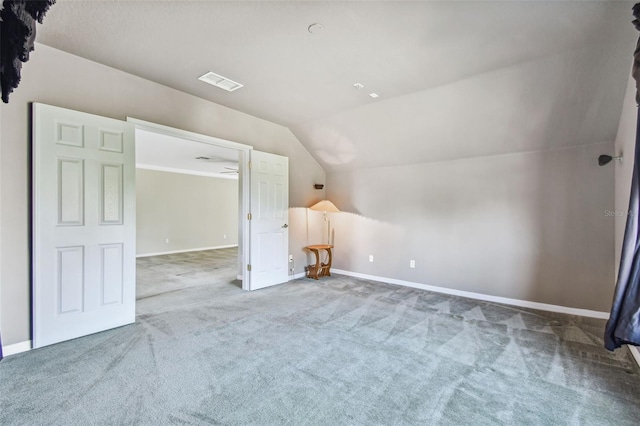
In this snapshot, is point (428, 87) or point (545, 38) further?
point (428, 87)

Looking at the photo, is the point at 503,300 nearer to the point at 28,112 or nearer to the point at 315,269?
the point at 315,269

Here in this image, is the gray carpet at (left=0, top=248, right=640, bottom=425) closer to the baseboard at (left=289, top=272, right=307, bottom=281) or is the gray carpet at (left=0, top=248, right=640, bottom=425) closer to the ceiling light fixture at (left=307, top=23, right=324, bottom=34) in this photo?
the baseboard at (left=289, top=272, right=307, bottom=281)

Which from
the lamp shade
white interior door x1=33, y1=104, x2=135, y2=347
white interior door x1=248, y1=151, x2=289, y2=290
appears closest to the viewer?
white interior door x1=33, y1=104, x2=135, y2=347

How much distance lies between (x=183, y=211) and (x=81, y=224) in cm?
640

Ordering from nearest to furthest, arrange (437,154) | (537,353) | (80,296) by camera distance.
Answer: (537,353)
(80,296)
(437,154)

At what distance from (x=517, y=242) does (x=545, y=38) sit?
2.51 metres

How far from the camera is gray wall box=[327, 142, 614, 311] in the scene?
11.5 feet

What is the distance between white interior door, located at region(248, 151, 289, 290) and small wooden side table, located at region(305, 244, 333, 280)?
55 centimetres

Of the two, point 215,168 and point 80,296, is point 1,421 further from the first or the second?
point 215,168

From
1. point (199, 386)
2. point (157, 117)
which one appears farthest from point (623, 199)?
point (157, 117)

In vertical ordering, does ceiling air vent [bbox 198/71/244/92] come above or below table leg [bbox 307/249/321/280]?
above

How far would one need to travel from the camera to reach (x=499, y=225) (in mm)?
4055

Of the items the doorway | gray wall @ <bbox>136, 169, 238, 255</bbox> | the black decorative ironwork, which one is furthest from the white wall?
gray wall @ <bbox>136, 169, 238, 255</bbox>

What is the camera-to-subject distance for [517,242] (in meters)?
3.92
